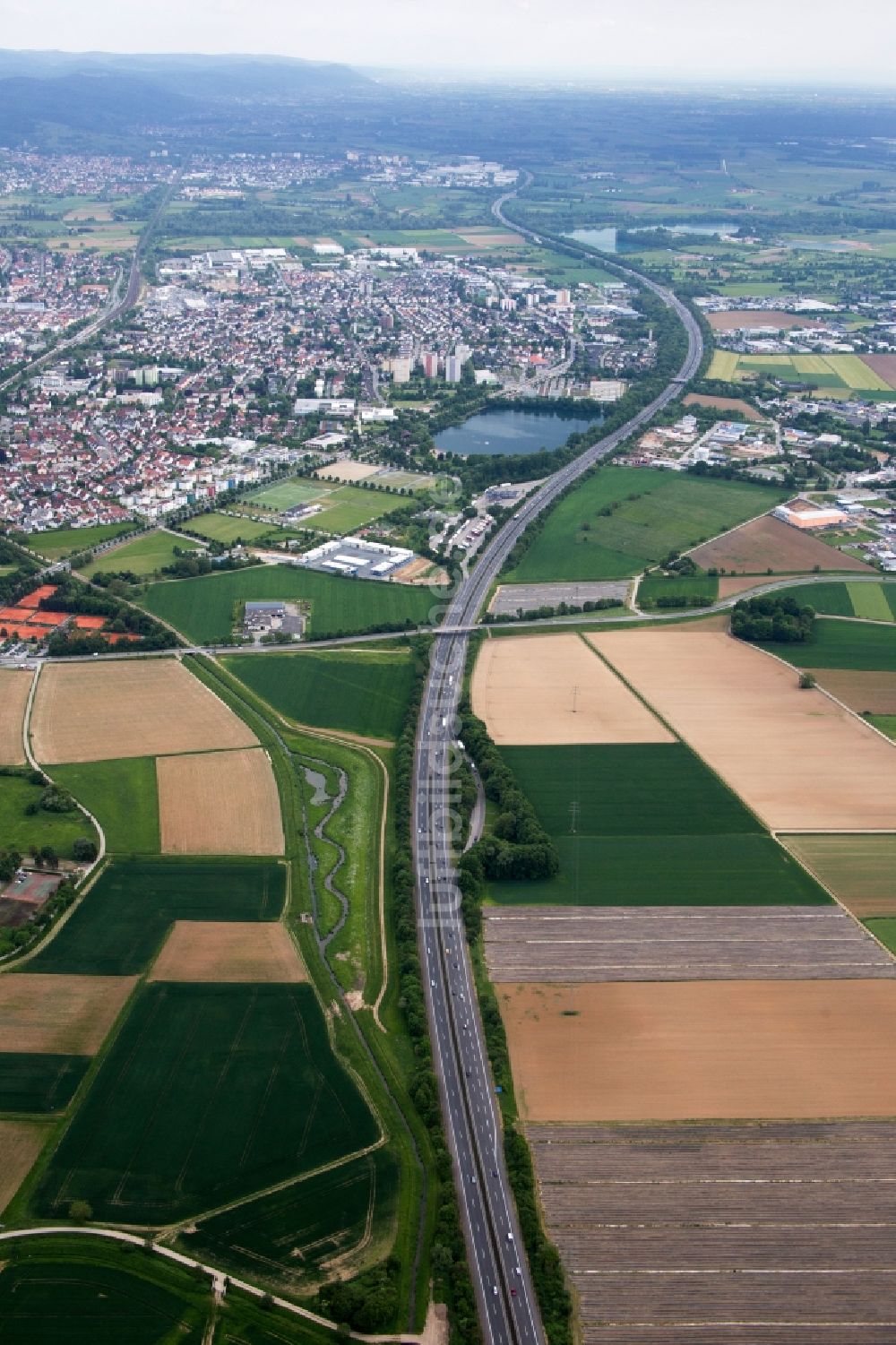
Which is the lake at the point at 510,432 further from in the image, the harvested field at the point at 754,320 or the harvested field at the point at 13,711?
the harvested field at the point at 13,711

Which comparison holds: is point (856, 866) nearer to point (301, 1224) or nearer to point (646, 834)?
point (646, 834)

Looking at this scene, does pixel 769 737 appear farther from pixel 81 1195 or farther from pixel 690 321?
pixel 690 321

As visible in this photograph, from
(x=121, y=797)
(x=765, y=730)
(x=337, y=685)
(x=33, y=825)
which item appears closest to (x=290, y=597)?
(x=337, y=685)

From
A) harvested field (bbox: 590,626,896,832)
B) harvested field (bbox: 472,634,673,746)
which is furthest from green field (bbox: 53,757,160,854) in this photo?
harvested field (bbox: 590,626,896,832)

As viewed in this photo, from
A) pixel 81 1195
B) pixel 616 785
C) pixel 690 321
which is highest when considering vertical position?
pixel 690 321

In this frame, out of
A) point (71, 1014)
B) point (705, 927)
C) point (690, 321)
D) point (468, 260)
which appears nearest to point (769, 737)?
point (705, 927)

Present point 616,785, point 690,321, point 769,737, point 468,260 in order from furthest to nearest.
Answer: point 468,260, point 690,321, point 769,737, point 616,785

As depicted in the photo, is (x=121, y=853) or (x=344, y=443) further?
(x=344, y=443)

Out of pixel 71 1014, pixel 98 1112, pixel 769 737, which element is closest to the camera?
pixel 98 1112
